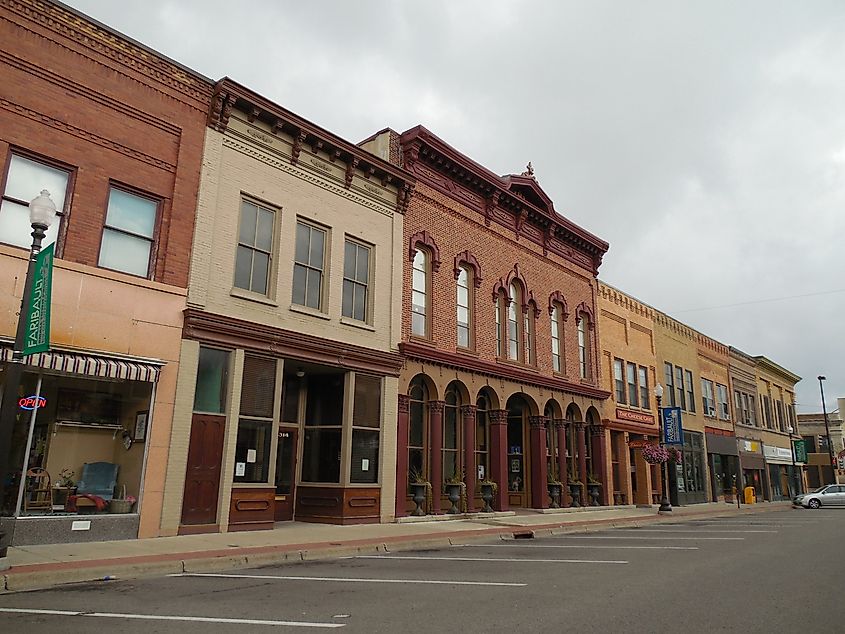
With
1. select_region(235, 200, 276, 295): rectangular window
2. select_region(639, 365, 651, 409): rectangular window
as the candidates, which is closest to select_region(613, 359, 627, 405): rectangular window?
select_region(639, 365, 651, 409): rectangular window

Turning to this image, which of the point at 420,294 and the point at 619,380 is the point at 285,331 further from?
the point at 619,380

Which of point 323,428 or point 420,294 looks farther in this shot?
point 420,294

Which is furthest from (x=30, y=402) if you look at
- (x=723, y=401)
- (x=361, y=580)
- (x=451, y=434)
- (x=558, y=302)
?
(x=723, y=401)

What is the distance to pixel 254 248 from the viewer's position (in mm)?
16281

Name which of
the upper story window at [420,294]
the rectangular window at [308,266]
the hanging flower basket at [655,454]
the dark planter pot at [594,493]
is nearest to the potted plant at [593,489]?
the dark planter pot at [594,493]

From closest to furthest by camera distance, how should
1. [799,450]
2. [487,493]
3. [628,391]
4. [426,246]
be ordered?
[426,246] < [487,493] < [628,391] < [799,450]

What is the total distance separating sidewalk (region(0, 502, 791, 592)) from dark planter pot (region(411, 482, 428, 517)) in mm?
426

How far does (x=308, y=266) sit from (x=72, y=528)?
8.10 m

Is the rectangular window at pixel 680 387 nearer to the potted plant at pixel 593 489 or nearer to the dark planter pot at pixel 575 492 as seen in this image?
the potted plant at pixel 593 489

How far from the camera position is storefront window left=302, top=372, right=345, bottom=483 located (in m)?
17.6

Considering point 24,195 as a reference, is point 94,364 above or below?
below

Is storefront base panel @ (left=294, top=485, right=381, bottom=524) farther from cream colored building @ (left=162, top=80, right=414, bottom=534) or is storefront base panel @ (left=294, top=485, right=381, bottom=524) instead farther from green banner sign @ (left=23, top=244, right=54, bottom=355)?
green banner sign @ (left=23, top=244, right=54, bottom=355)

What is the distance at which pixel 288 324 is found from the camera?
54.3ft

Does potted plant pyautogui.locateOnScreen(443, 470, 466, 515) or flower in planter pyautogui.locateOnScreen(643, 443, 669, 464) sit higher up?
flower in planter pyautogui.locateOnScreen(643, 443, 669, 464)
